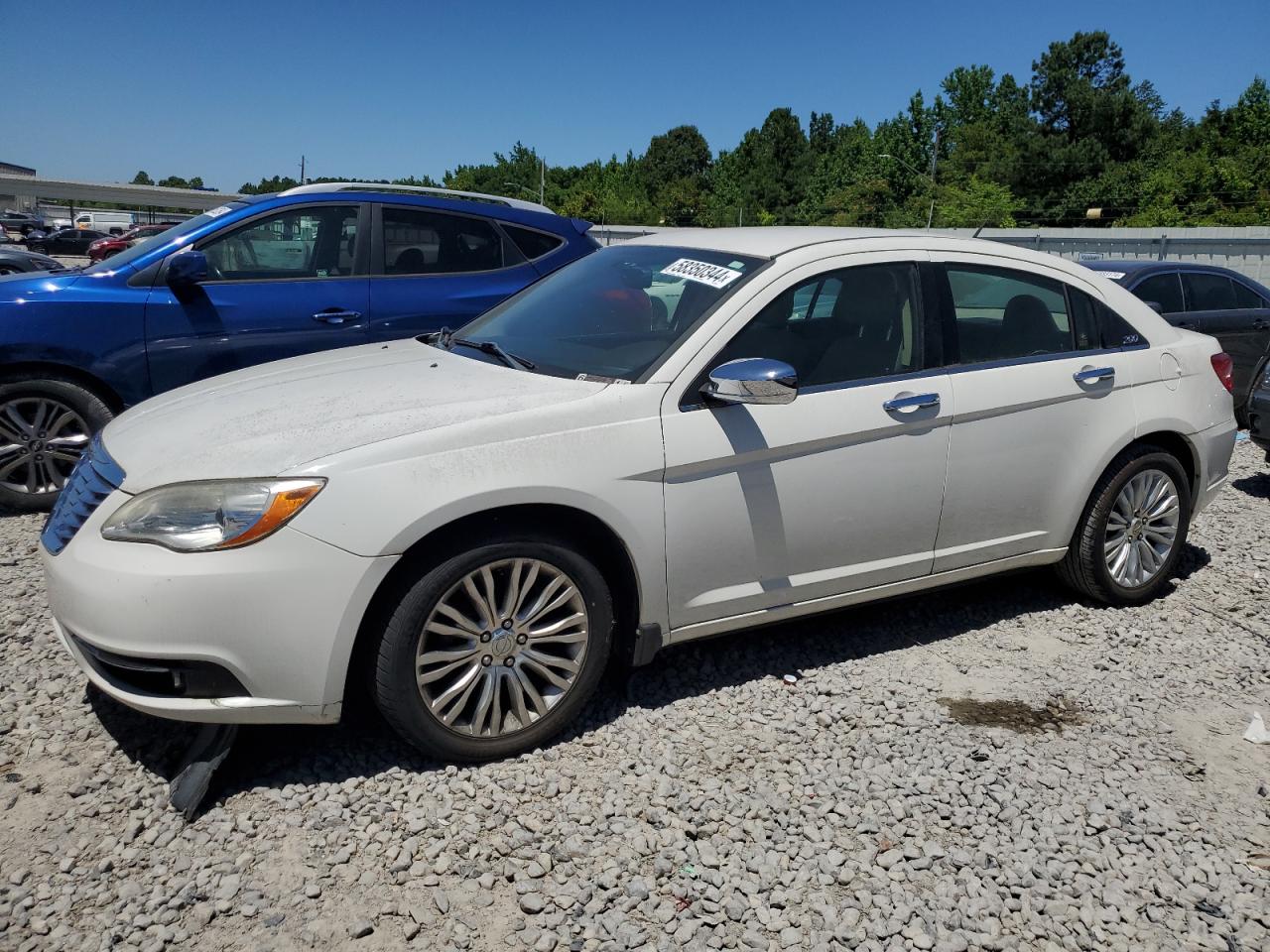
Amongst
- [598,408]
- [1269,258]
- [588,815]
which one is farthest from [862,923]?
[1269,258]

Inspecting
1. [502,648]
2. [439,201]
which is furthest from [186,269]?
[502,648]

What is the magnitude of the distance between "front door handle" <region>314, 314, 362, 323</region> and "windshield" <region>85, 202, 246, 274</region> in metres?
0.86

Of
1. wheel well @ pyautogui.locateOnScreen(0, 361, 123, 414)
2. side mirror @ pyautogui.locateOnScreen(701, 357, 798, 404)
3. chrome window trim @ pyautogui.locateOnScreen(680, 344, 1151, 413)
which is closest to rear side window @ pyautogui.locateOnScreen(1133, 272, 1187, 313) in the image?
chrome window trim @ pyautogui.locateOnScreen(680, 344, 1151, 413)

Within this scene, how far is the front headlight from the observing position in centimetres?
293

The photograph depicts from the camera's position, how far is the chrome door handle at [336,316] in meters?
6.39

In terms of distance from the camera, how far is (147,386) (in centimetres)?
602

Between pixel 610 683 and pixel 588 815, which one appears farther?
pixel 610 683

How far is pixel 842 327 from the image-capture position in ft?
13.2

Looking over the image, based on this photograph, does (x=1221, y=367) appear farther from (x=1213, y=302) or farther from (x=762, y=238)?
(x=1213, y=302)

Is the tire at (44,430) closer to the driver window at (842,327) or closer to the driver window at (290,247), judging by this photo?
the driver window at (290,247)

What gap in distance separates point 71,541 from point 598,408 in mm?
1676

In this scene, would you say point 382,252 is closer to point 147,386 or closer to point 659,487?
point 147,386

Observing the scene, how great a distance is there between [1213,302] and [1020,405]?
22.0 ft

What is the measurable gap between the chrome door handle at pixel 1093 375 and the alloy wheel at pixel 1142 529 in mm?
520
